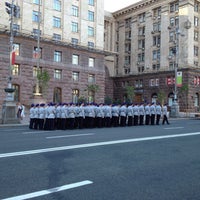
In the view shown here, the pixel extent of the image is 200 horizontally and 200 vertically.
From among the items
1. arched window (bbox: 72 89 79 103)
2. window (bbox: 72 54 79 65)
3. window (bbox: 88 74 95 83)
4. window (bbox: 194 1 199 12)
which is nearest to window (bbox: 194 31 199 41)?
window (bbox: 194 1 199 12)

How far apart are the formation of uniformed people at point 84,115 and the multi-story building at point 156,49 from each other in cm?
2255

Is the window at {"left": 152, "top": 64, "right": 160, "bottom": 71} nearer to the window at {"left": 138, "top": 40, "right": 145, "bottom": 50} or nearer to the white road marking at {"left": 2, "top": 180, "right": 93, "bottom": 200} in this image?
the window at {"left": 138, "top": 40, "right": 145, "bottom": 50}

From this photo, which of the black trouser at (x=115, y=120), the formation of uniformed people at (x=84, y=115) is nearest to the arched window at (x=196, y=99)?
the formation of uniformed people at (x=84, y=115)

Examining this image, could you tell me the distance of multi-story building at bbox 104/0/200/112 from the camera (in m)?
46.0

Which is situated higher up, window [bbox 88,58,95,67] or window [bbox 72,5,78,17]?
window [bbox 72,5,78,17]

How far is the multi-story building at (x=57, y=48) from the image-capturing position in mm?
36812

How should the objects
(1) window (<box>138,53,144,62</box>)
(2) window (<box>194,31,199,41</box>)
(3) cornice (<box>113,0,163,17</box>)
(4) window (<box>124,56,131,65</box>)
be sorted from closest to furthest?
(2) window (<box>194,31,199,41</box>)
(3) cornice (<box>113,0,163,17</box>)
(1) window (<box>138,53,144,62</box>)
(4) window (<box>124,56,131,65</box>)

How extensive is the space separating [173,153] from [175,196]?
3.99m

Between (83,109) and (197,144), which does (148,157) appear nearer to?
(197,144)

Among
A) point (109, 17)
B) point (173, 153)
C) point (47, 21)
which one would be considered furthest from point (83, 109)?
point (109, 17)

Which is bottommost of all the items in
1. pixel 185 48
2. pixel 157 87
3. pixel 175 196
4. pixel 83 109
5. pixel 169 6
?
pixel 175 196

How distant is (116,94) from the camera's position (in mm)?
59219

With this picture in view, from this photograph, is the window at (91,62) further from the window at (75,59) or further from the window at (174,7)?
the window at (174,7)

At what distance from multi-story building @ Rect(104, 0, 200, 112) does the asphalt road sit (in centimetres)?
3430
